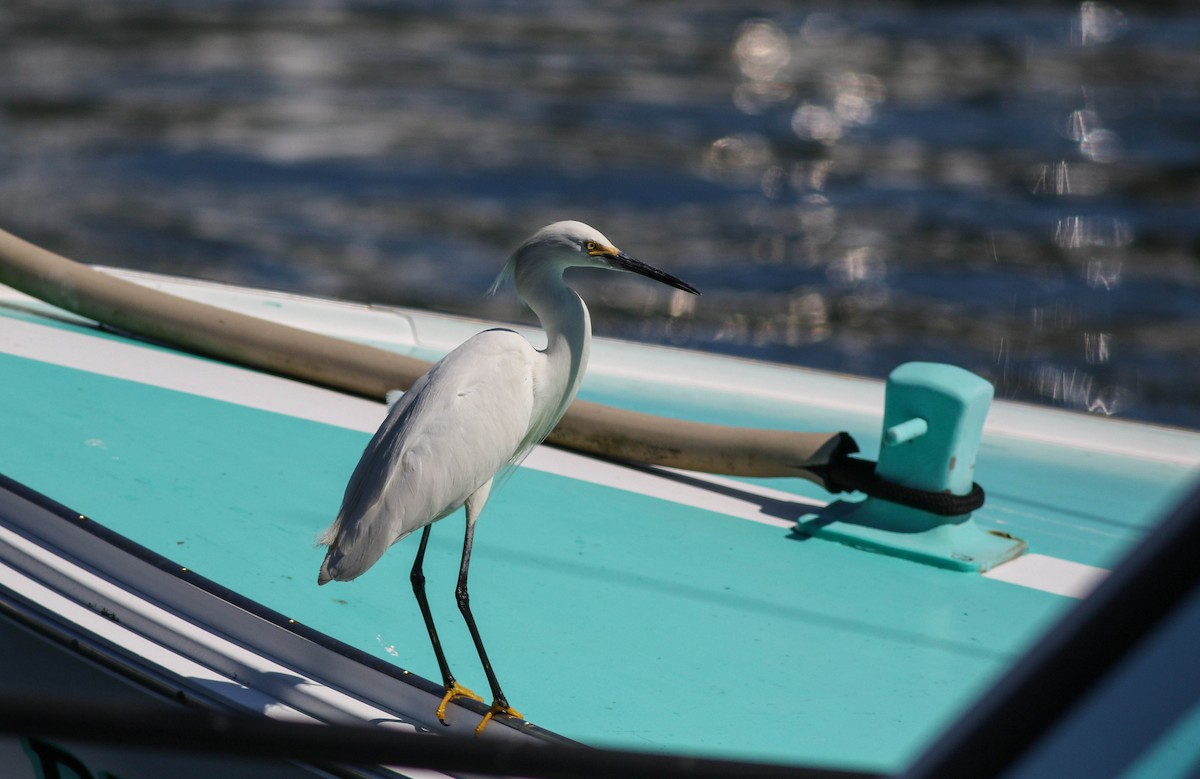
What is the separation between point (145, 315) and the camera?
3352mm

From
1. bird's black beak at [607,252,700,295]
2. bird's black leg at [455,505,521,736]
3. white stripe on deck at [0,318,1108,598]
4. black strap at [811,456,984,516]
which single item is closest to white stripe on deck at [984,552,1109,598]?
white stripe on deck at [0,318,1108,598]

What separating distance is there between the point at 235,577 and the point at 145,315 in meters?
1.36

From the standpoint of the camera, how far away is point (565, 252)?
197 cm

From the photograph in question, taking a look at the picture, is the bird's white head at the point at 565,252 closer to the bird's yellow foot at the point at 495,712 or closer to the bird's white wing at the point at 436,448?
the bird's white wing at the point at 436,448

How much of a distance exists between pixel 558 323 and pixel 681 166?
9472 mm

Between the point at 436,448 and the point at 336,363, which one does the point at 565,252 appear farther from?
the point at 336,363

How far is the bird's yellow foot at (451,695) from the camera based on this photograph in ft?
6.06

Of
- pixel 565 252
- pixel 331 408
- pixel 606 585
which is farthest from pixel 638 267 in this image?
pixel 331 408

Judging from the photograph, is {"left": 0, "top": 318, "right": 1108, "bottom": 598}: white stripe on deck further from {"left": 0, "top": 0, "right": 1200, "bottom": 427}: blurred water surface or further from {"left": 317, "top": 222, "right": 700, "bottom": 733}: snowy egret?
{"left": 0, "top": 0, "right": 1200, "bottom": 427}: blurred water surface

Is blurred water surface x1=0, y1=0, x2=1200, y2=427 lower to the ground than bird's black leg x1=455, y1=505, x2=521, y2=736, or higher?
lower

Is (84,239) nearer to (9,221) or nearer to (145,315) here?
(9,221)

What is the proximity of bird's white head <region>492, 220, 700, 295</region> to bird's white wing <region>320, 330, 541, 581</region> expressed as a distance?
112 millimetres

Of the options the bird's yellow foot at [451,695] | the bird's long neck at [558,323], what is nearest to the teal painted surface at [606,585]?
the bird's yellow foot at [451,695]

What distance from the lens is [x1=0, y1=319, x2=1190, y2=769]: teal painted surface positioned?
1.99 meters
